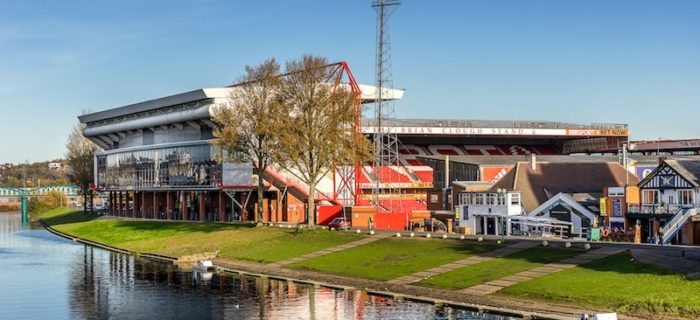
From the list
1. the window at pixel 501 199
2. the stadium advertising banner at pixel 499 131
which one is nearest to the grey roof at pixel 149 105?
the stadium advertising banner at pixel 499 131

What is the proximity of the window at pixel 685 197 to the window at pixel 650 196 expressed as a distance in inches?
110

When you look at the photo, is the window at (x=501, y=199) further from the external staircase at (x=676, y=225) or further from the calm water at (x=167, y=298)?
the calm water at (x=167, y=298)

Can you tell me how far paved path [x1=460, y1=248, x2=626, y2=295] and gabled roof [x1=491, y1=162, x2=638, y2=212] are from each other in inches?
1622

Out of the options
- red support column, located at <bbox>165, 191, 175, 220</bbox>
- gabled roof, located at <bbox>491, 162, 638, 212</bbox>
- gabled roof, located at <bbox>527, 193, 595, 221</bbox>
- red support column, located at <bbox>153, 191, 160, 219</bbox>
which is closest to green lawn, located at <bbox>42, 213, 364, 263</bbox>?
red support column, located at <bbox>165, 191, 175, 220</bbox>

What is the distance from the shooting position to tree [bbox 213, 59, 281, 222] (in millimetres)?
107938

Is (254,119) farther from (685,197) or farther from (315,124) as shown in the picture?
(685,197)

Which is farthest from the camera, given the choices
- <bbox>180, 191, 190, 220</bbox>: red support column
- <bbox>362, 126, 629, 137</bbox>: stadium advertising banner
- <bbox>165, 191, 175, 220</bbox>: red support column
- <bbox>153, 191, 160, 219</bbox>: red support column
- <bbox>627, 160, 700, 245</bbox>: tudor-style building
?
<bbox>362, 126, 629, 137</bbox>: stadium advertising banner

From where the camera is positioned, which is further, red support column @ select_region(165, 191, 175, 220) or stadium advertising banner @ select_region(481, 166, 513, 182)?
red support column @ select_region(165, 191, 175, 220)

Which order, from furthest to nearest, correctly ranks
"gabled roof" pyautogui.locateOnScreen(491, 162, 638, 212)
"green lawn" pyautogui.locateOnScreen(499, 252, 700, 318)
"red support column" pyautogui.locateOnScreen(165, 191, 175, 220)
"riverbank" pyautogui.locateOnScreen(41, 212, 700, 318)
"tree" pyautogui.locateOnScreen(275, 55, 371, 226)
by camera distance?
1. "red support column" pyautogui.locateOnScreen(165, 191, 175, 220)
2. "gabled roof" pyautogui.locateOnScreen(491, 162, 638, 212)
3. "tree" pyautogui.locateOnScreen(275, 55, 371, 226)
4. "riverbank" pyautogui.locateOnScreen(41, 212, 700, 318)
5. "green lawn" pyautogui.locateOnScreen(499, 252, 700, 318)

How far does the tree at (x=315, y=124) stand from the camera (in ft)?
345

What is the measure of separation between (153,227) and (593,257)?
83.0 meters

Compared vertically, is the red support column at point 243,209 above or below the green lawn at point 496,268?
above

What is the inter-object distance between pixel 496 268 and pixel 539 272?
4.29 meters

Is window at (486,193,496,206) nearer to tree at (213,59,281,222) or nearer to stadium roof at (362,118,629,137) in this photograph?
tree at (213,59,281,222)
